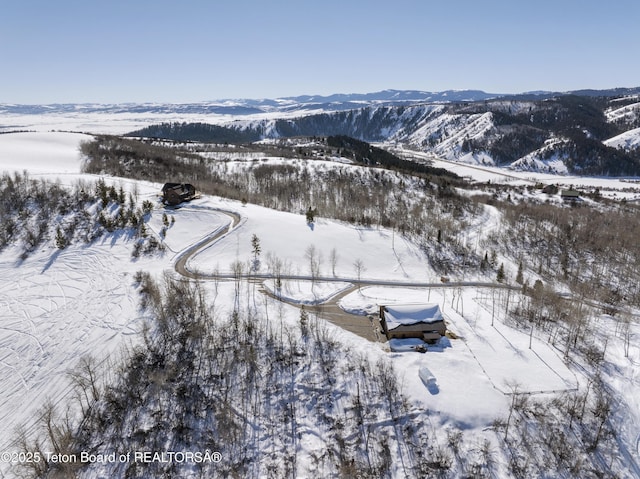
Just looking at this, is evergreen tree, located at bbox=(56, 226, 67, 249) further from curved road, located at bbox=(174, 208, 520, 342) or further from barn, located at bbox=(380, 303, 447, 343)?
barn, located at bbox=(380, 303, 447, 343)

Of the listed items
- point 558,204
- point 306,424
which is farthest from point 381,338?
point 558,204

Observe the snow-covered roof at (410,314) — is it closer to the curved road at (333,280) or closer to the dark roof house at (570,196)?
the curved road at (333,280)

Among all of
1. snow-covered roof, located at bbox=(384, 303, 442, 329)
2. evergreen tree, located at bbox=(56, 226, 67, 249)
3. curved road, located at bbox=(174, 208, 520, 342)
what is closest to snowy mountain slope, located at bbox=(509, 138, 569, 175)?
curved road, located at bbox=(174, 208, 520, 342)

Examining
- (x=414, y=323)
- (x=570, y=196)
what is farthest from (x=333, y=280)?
(x=570, y=196)

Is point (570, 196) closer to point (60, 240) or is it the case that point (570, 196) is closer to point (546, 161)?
point (546, 161)

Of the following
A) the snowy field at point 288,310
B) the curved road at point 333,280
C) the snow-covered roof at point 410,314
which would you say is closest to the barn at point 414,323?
the snow-covered roof at point 410,314

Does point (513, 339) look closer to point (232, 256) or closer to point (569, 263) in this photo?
point (232, 256)

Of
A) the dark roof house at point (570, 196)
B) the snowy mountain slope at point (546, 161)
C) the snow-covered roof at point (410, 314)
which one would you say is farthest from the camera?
the snowy mountain slope at point (546, 161)

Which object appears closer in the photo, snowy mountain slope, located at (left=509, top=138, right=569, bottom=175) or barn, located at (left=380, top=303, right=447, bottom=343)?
barn, located at (left=380, top=303, right=447, bottom=343)
